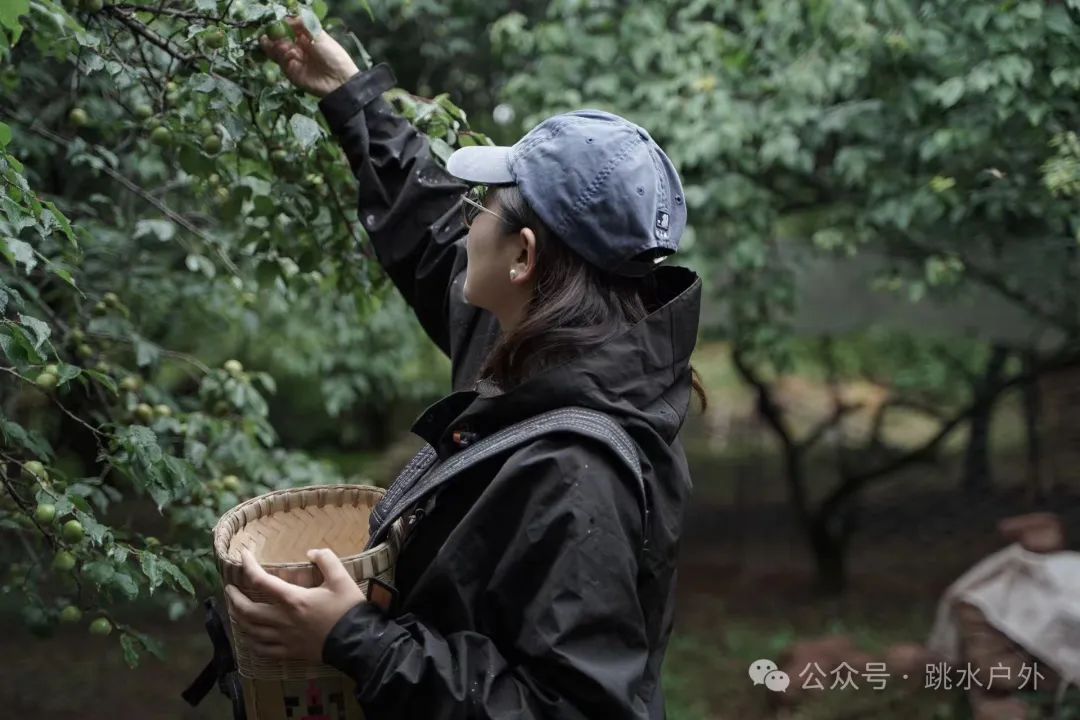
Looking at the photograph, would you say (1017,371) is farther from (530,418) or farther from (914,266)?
(530,418)

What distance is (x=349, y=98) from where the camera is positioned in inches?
85.2

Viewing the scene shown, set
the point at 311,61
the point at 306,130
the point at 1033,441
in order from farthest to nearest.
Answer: the point at 1033,441, the point at 311,61, the point at 306,130

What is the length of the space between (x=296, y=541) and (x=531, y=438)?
0.53 meters

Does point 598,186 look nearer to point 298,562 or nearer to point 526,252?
point 526,252

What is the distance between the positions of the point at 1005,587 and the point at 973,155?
1.53 metres

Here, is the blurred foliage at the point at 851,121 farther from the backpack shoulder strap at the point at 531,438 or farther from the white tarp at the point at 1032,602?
the backpack shoulder strap at the point at 531,438

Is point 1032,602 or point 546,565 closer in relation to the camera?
point 546,565

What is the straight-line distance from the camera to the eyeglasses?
1.71 meters

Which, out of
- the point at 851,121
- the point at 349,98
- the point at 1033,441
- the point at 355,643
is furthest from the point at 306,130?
the point at 1033,441

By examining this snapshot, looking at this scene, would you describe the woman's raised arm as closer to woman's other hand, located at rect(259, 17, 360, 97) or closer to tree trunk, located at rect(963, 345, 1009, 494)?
woman's other hand, located at rect(259, 17, 360, 97)

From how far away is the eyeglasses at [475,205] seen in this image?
1707 millimetres

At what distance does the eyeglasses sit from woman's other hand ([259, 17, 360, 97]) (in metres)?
0.39

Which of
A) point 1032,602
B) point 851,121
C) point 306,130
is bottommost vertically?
point 1032,602

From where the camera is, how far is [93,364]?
112 inches
